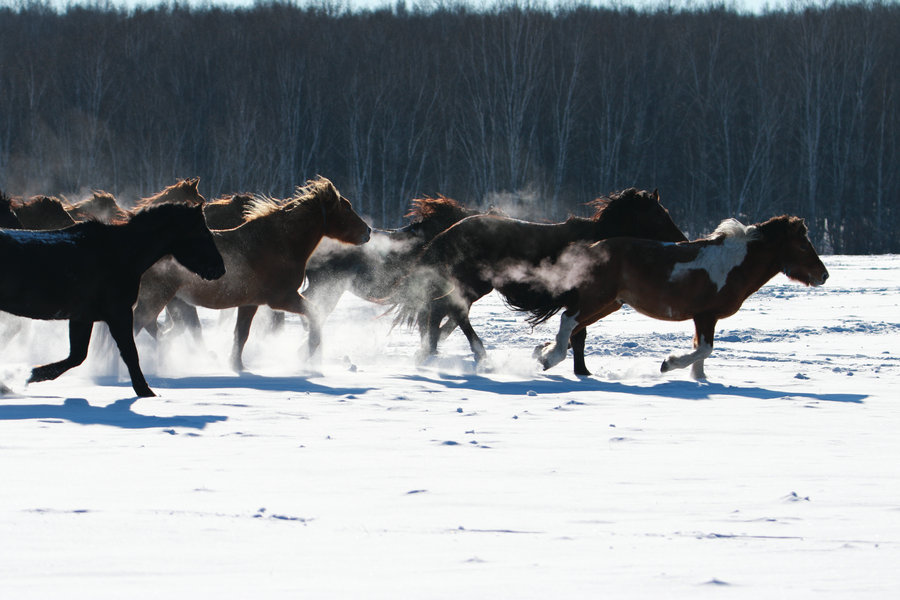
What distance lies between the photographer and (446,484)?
418 cm

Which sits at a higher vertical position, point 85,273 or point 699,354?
point 85,273

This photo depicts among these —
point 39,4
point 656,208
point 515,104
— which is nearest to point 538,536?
point 656,208

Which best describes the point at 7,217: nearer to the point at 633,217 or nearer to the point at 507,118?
the point at 633,217

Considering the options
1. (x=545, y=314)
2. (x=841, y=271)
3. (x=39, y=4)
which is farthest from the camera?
(x=39, y=4)

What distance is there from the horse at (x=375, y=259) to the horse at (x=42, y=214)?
253cm

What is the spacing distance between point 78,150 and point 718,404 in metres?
43.4

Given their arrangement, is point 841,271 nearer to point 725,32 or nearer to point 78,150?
point 725,32

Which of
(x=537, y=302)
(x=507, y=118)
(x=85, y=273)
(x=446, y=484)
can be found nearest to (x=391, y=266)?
(x=537, y=302)

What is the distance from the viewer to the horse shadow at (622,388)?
7399 millimetres

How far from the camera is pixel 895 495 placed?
4.11 m

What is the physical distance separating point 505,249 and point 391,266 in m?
1.84

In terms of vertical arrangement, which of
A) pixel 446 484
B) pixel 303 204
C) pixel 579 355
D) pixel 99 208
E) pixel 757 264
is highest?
pixel 99 208

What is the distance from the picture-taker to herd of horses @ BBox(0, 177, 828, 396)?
267 inches

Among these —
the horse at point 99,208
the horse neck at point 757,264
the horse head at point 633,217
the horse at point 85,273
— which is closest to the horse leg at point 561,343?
the horse head at point 633,217
